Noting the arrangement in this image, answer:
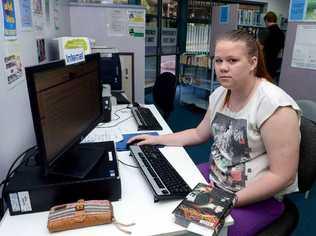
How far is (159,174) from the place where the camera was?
1.10 metres

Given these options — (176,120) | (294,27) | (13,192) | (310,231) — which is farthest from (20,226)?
(176,120)

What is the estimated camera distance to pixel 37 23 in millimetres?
1632

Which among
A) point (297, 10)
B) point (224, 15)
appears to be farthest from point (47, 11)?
point (224, 15)

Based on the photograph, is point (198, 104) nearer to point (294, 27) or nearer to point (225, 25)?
point (225, 25)

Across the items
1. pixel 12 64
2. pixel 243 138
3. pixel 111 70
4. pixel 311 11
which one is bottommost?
pixel 243 138

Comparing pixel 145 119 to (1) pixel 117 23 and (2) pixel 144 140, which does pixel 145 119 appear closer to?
(2) pixel 144 140

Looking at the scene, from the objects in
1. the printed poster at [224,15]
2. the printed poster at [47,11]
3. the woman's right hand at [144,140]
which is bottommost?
the woman's right hand at [144,140]

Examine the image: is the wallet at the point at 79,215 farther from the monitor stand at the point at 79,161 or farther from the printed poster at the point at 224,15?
the printed poster at the point at 224,15

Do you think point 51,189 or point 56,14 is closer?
point 51,189

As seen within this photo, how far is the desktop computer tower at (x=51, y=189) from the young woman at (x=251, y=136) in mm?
506

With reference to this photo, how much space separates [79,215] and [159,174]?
0.36 meters

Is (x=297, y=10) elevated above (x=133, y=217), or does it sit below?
above

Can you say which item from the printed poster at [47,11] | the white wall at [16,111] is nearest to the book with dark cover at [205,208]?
the white wall at [16,111]

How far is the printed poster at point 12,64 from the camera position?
115 cm
